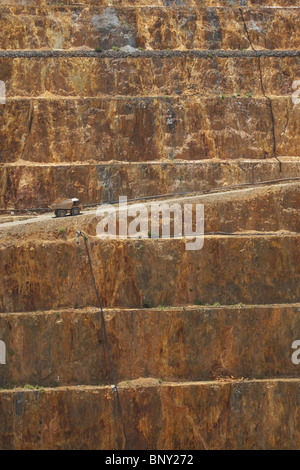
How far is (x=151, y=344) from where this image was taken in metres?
53.7

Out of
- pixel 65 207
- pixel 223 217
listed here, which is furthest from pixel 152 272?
pixel 65 207

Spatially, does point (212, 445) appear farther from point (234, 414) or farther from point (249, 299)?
point (249, 299)

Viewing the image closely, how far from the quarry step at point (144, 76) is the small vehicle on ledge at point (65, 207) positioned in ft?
27.8

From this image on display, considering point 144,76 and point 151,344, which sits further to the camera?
point 144,76

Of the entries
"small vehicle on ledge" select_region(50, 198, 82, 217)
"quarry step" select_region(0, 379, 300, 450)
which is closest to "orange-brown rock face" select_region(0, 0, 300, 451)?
"quarry step" select_region(0, 379, 300, 450)

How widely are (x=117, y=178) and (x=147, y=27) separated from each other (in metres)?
12.3

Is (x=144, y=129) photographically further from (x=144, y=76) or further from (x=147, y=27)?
(x=147, y=27)

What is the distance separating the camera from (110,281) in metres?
54.7

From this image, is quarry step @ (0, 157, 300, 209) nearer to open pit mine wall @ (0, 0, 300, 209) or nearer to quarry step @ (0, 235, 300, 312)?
open pit mine wall @ (0, 0, 300, 209)

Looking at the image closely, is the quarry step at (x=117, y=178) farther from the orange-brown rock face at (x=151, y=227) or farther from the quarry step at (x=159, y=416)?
the quarry step at (x=159, y=416)

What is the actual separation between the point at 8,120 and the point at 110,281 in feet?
44.8

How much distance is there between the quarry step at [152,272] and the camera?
5450 centimetres

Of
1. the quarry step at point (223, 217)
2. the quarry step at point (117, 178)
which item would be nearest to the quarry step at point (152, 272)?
the quarry step at point (223, 217)
